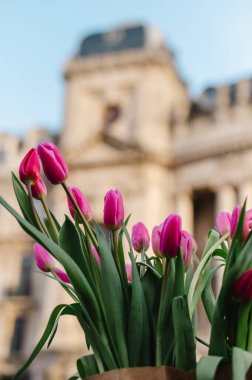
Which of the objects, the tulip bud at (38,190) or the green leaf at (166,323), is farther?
the tulip bud at (38,190)

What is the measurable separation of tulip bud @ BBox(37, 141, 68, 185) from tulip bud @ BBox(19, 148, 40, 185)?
9 centimetres

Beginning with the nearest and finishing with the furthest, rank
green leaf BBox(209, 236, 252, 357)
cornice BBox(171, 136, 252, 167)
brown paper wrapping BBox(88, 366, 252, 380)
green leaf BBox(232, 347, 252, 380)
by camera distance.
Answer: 1. green leaf BBox(232, 347, 252, 380)
2. brown paper wrapping BBox(88, 366, 252, 380)
3. green leaf BBox(209, 236, 252, 357)
4. cornice BBox(171, 136, 252, 167)

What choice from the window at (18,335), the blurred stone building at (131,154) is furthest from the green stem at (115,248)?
the window at (18,335)

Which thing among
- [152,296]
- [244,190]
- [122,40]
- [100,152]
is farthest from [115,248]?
[122,40]

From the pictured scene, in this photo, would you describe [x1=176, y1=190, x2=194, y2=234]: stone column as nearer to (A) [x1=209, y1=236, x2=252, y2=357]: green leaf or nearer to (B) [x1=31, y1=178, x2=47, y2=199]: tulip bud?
(B) [x1=31, y1=178, x2=47, y2=199]: tulip bud

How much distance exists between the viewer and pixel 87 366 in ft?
8.93

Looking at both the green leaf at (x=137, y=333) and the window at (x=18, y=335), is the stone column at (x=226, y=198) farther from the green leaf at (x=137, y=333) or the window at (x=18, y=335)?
the green leaf at (x=137, y=333)

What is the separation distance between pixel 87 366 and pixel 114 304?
0.89 ft

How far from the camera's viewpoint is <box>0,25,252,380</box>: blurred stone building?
894 inches

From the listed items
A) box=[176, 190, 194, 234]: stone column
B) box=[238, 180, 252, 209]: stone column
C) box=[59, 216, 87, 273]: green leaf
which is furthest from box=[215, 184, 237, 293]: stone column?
box=[59, 216, 87, 273]: green leaf

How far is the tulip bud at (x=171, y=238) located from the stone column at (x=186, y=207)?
20124 millimetres

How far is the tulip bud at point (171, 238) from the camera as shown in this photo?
272cm

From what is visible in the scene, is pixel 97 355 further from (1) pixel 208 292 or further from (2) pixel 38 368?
(2) pixel 38 368

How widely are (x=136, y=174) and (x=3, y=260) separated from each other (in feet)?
23.8
